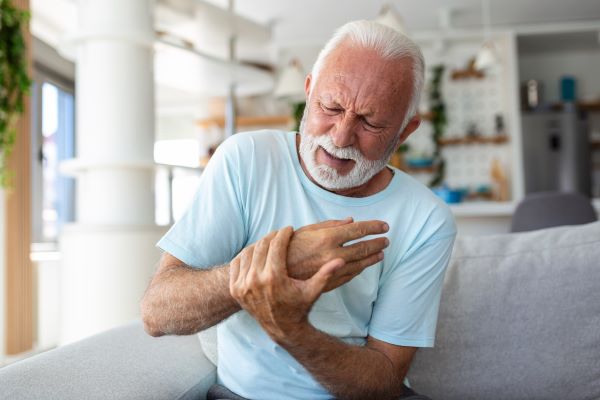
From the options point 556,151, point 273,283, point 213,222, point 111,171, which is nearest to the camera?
point 273,283

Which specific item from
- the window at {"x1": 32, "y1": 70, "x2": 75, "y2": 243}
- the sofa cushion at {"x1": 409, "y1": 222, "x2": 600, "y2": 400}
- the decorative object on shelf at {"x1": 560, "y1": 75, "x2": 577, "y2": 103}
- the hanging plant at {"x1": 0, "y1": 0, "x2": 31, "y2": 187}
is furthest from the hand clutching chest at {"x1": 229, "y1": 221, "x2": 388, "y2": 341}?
the decorative object on shelf at {"x1": 560, "y1": 75, "x2": 577, "y2": 103}

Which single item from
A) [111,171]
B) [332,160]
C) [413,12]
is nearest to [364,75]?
[332,160]

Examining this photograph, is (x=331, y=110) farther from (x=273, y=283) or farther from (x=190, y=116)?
(x=190, y=116)

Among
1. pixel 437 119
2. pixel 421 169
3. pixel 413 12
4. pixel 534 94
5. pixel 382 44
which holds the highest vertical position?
pixel 413 12

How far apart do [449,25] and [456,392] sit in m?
5.81

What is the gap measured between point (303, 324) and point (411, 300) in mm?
331

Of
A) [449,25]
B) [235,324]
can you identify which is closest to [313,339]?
[235,324]

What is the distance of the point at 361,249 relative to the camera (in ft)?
3.25

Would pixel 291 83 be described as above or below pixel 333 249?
above

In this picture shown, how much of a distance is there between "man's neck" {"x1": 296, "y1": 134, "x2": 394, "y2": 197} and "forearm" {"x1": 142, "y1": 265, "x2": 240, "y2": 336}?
346 millimetres

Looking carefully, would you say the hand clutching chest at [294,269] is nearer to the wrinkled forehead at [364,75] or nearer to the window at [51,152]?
the wrinkled forehead at [364,75]

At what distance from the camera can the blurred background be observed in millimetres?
2703

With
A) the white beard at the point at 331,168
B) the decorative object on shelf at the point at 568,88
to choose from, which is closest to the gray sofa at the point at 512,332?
the white beard at the point at 331,168

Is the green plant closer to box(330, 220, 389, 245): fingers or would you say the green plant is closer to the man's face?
the man's face
